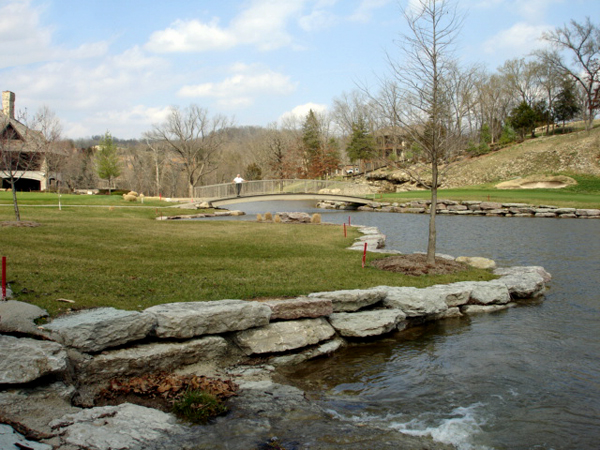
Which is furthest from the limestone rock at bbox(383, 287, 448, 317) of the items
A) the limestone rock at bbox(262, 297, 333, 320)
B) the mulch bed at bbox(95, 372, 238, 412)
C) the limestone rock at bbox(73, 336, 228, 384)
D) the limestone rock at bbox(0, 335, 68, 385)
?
the limestone rock at bbox(0, 335, 68, 385)

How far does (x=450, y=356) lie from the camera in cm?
711

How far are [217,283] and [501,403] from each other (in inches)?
207

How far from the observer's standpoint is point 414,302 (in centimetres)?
851

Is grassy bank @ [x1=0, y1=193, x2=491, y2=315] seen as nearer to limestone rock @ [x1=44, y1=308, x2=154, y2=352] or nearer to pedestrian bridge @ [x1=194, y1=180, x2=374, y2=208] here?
limestone rock @ [x1=44, y1=308, x2=154, y2=352]

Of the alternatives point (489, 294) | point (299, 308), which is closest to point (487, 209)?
point (489, 294)

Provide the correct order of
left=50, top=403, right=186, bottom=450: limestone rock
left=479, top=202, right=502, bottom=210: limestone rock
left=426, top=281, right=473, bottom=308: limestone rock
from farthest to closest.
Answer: left=479, top=202, right=502, bottom=210: limestone rock
left=426, top=281, right=473, bottom=308: limestone rock
left=50, top=403, right=186, bottom=450: limestone rock

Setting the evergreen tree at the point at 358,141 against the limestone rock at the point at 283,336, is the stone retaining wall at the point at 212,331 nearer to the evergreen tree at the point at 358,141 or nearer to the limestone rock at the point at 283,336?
the limestone rock at the point at 283,336

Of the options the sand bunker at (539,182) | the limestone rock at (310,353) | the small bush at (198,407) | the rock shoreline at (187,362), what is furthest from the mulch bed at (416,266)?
the sand bunker at (539,182)

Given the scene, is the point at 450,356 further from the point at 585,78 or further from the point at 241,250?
the point at 585,78

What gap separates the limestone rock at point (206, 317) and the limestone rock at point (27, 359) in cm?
132

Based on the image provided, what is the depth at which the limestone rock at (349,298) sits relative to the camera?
7914mm

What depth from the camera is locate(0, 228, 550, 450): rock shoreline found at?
4.41 metres

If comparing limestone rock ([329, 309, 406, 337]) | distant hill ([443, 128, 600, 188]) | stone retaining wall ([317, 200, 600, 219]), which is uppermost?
distant hill ([443, 128, 600, 188])

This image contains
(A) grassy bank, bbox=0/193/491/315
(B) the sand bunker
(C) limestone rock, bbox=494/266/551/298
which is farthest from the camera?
(B) the sand bunker
